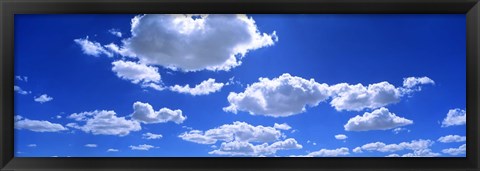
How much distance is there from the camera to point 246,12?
1.80 m

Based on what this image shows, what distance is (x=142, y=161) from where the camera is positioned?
71.3 inches

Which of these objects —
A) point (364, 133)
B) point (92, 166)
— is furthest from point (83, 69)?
point (364, 133)

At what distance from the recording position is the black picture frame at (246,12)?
178cm

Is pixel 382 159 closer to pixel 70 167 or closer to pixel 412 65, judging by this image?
pixel 412 65

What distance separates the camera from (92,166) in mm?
1801

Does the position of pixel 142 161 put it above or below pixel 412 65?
below

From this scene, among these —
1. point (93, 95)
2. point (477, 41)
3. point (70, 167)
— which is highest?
point (477, 41)

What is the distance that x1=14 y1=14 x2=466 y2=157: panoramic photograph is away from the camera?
183 centimetres

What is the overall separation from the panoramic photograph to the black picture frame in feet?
0.11

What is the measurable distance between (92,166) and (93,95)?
0.80ft

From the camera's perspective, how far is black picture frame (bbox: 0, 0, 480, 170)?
1.78 metres

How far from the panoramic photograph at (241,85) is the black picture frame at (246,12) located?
0.03m

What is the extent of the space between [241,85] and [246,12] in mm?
249

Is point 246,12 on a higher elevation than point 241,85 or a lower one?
higher
